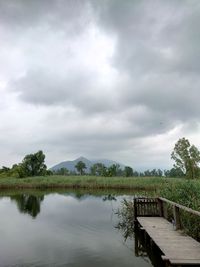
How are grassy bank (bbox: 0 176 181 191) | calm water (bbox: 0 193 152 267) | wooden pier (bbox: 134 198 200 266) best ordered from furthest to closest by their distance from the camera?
grassy bank (bbox: 0 176 181 191) → calm water (bbox: 0 193 152 267) → wooden pier (bbox: 134 198 200 266)

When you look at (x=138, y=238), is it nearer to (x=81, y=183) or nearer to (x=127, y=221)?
(x=127, y=221)

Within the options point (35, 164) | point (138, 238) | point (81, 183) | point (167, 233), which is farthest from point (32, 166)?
point (167, 233)

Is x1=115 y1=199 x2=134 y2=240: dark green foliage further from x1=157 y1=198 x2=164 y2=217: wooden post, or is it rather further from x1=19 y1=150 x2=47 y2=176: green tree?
x1=19 y1=150 x2=47 y2=176: green tree

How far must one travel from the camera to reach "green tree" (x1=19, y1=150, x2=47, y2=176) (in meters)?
78.1

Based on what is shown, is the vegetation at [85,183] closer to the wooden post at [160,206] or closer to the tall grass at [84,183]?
the tall grass at [84,183]

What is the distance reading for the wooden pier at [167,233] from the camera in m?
8.38

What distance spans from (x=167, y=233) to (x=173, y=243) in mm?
1741

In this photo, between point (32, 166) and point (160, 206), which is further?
point (32, 166)

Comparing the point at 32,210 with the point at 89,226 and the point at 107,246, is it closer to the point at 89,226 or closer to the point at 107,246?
the point at 89,226

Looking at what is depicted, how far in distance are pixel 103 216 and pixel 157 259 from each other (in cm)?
1105

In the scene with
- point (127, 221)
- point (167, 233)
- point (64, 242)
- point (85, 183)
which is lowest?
point (64, 242)

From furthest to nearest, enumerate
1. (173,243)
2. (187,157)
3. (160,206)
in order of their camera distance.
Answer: (187,157), (160,206), (173,243)

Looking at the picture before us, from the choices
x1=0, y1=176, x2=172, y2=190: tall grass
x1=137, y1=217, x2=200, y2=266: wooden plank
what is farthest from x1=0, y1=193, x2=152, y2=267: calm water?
x1=0, y1=176, x2=172, y2=190: tall grass

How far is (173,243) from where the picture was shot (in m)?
10.3
